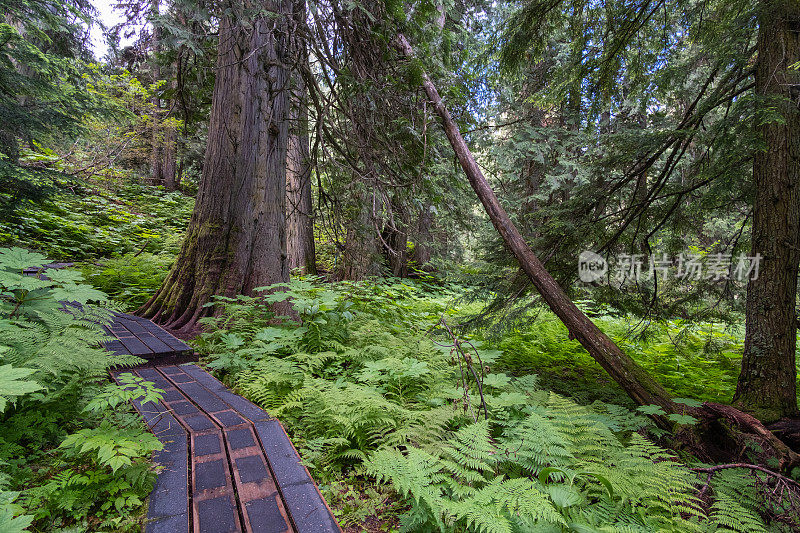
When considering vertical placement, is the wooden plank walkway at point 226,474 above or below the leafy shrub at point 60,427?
below

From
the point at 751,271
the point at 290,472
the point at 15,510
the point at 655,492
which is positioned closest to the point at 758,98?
the point at 751,271

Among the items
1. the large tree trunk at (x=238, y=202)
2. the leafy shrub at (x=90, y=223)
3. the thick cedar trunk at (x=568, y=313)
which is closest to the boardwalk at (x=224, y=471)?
the large tree trunk at (x=238, y=202)

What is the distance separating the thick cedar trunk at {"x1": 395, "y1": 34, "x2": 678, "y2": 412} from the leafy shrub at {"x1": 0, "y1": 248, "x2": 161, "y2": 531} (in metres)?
3.09

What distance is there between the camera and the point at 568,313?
11.1 feet

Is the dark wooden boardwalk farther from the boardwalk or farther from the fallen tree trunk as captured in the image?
the fallen tree trunk

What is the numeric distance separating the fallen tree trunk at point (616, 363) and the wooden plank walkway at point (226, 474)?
8.29ft

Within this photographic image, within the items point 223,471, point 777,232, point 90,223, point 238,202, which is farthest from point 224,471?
point 90,223

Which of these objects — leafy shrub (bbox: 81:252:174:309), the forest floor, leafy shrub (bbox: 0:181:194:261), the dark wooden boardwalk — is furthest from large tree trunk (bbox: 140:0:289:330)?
leafy shrub (bbox: 0:181:194:261)

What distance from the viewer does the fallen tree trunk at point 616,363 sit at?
2.93 m

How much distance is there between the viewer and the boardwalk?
180cm

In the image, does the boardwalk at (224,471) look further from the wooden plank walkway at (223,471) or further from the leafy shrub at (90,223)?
the leafy shrub at (90,223)

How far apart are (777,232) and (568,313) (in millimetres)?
2017

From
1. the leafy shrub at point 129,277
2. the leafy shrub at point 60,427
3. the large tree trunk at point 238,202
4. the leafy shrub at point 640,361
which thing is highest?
the large tree trunk at point 238,202

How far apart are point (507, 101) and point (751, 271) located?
9580 millimetres
